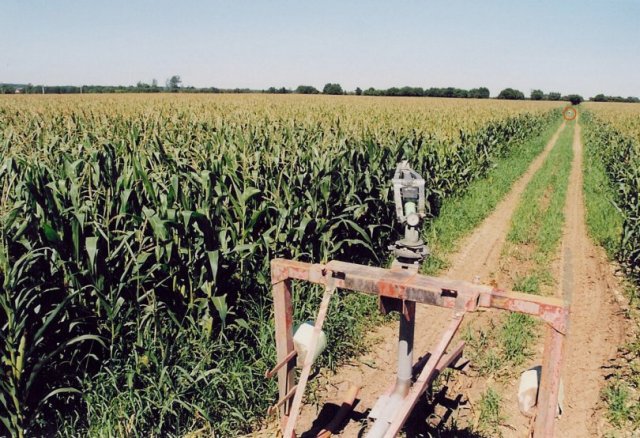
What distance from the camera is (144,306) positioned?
4031 millimetres

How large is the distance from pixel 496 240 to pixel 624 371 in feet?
13.5

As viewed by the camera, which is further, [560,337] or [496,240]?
[496,240]

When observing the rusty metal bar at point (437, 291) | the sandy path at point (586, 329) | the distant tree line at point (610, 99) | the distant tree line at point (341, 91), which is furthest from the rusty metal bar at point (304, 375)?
the distant tree line at point (610, 99)

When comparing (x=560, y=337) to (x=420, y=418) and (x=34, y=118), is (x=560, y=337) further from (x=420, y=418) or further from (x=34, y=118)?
(x=34, y=118)

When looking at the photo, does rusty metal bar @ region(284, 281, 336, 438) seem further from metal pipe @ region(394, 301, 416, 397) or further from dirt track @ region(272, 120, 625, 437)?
dirt track @ region(272, 120, 625, 437)

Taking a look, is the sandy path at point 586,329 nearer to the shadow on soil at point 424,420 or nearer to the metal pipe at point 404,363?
the shadow on soil at point 424,420

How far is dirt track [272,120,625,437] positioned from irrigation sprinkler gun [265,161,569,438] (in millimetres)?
952

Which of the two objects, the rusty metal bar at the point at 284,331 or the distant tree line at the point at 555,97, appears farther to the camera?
the distant tree line at the point at 555,97

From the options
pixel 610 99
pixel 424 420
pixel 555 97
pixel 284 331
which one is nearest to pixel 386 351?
pixel 424 420

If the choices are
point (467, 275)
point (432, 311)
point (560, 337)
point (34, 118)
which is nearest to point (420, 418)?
point (560, 337)

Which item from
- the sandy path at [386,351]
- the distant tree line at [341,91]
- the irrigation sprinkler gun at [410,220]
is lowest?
the sandy path at [386,351]

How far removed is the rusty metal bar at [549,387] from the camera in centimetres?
230

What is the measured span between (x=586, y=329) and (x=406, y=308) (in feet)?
12.7

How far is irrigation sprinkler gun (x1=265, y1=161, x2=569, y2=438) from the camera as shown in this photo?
7.66 feet
